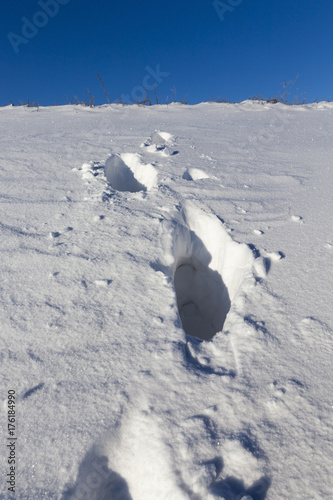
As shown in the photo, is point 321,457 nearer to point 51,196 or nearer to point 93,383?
point 93,383

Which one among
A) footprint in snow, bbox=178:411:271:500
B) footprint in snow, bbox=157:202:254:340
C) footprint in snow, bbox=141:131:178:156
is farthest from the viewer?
footprint in snow, bbox=141:131:178:156

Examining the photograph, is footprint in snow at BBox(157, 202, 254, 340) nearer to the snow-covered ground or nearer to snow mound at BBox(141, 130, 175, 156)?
the snow-covered ground

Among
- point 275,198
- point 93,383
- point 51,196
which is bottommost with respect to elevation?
point 93,383

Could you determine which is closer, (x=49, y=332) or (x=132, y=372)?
(x=132, y=372)

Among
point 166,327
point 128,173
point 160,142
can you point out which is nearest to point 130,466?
point 166,327

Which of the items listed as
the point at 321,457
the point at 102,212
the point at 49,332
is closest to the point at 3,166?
the point at 102,212

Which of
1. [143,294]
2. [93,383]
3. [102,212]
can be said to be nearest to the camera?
[93,383]

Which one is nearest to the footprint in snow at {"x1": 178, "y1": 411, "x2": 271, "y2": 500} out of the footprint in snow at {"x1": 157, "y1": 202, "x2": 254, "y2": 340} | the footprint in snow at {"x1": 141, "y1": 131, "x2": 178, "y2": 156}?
the footprint in snow at {"x1": 157, "y1": 202, "x2": 254, "y2": 340}

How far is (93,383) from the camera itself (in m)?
1.10

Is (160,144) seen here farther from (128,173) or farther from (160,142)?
(128,173)

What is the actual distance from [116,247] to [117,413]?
2.69 ft

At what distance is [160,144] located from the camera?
9.64ft

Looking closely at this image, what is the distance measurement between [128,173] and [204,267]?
3.61 ft

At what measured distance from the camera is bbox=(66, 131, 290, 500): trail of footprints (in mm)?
914
